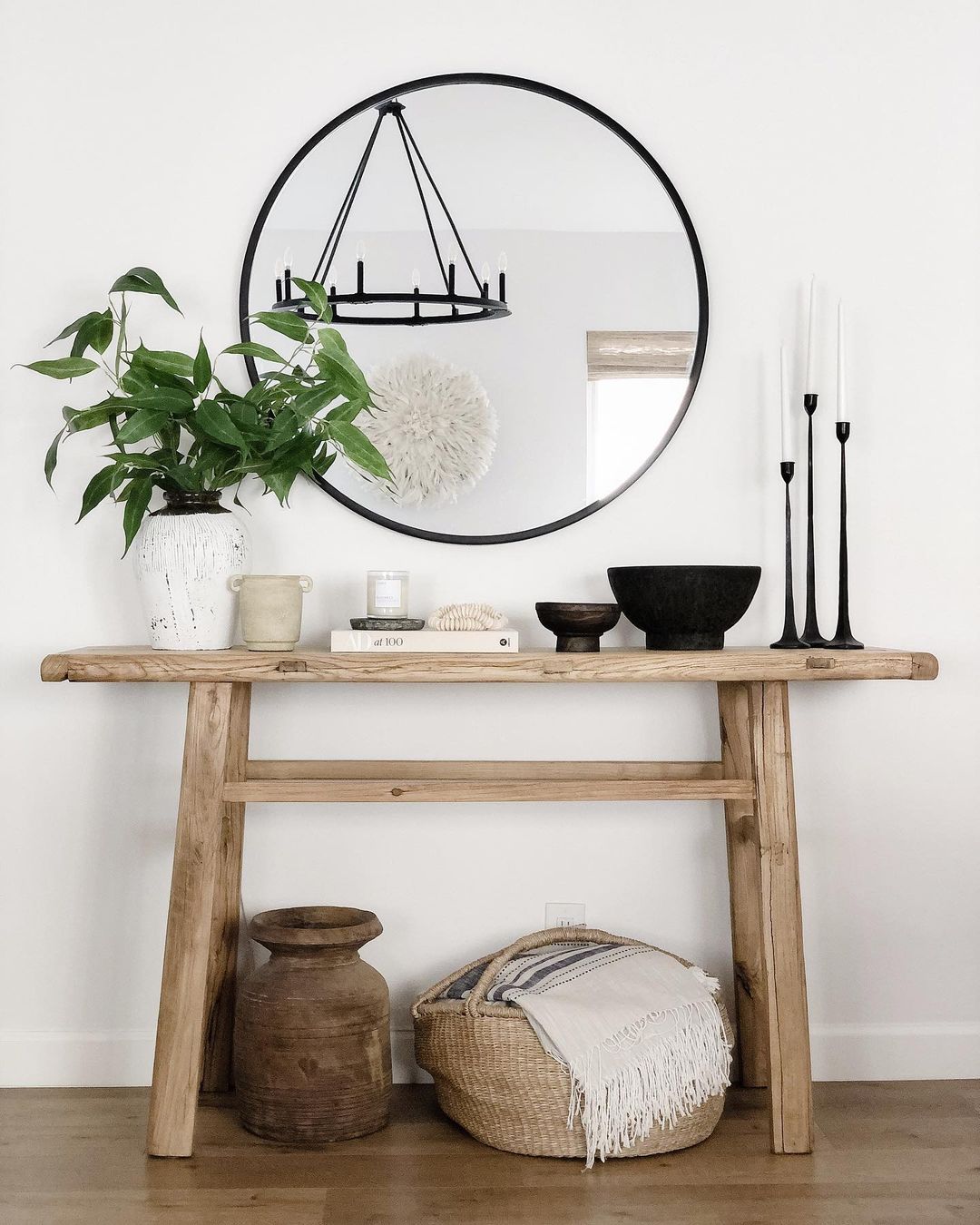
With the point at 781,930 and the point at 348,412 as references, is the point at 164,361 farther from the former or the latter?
the point at 781,930

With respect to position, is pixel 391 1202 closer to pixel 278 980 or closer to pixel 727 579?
pixel 278 980

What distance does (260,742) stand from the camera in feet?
7.46

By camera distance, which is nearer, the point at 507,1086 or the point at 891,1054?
the point at 507,1086

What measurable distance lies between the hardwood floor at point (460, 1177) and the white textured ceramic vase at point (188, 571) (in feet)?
2.78

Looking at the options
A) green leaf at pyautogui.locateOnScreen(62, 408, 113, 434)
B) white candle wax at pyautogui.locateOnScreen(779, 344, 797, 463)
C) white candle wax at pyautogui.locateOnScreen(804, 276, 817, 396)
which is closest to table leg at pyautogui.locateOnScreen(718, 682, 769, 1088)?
white candle wax at pyautogui.locateOnScreen(779, 344, 797, 463)

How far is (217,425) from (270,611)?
320 mm

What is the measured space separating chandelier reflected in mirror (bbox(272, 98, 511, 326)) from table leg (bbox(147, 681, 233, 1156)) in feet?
2.58

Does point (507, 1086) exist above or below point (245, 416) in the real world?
below

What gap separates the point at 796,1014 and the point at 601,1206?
0.46m

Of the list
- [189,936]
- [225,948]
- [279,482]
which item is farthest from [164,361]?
[225,948]

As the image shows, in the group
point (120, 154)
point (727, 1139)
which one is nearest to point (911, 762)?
point (727, 1139)

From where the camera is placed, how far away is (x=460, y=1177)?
184cm

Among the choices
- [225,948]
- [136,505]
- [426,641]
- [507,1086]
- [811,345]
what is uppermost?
[811,345]

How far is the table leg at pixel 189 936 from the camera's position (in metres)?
1.90
